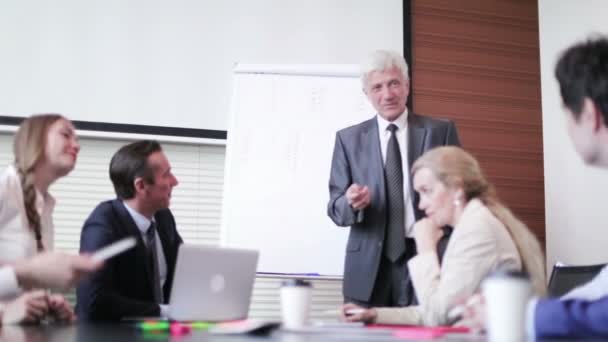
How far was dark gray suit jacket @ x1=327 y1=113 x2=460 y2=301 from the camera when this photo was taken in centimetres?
274

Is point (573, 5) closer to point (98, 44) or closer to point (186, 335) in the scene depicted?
point (98, 44)

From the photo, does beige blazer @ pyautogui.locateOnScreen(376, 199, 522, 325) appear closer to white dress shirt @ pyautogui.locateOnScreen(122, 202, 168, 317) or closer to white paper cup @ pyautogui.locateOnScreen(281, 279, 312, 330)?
white paper cup @ pyautogui.locateOnScreen(281, 279, 312, 330)

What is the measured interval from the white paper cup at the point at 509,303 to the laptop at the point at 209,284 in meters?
0.93

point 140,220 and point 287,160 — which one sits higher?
point 287,160

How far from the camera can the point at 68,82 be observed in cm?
352

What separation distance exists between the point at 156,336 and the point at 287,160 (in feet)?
7.10

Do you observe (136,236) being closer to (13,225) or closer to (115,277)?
(115,277)

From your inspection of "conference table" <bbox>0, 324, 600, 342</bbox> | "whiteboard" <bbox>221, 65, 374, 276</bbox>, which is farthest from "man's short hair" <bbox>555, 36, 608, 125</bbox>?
"whiteboard" <bbox>221, 65, 374, 276</bbox>

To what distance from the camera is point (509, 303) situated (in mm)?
1078

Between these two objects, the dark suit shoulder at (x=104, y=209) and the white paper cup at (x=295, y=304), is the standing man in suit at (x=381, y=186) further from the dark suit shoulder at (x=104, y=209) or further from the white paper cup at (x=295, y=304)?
the white paper cup at (x=295, y=304)

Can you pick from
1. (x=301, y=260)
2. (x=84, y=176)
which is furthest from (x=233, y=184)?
(x=84, y=176)

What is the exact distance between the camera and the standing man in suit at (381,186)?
272cm

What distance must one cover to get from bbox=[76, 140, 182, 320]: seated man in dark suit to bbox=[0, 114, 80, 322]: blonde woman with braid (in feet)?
0.63

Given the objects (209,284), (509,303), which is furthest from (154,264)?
(509,303)
